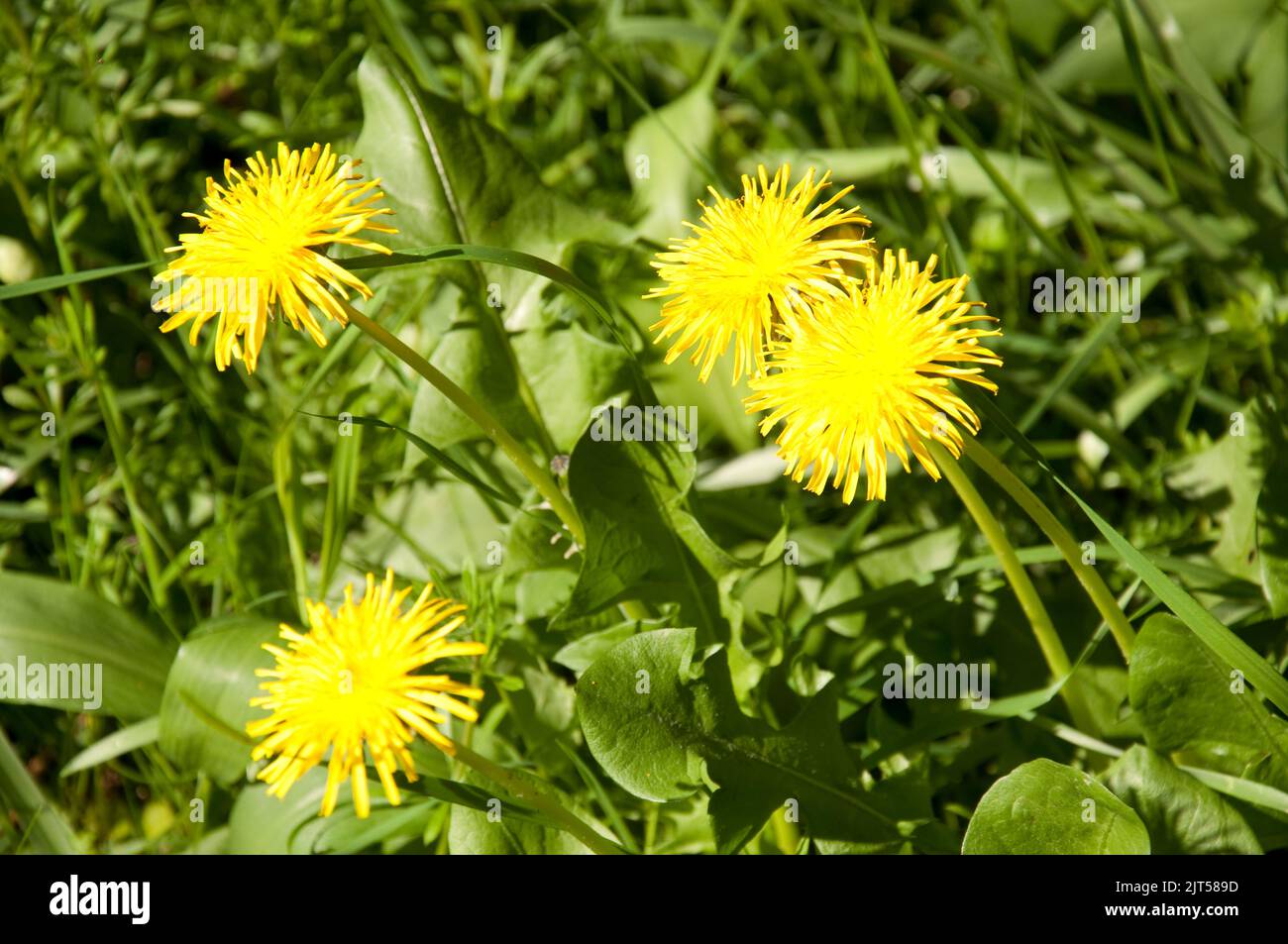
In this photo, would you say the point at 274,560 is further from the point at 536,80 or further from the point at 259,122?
the point at 536,80

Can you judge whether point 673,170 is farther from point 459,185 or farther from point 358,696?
point 358,696

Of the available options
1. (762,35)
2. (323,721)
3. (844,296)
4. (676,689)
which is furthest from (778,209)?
(762,35)

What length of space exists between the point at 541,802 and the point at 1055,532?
80cm

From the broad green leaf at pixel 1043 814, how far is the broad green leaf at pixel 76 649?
147 centimetres

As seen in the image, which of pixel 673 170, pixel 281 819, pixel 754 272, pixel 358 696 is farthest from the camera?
pixel 673 170

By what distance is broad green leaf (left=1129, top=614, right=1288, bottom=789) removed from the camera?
5.30ft

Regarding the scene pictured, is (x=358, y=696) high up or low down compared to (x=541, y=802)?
up

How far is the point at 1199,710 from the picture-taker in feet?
5.48

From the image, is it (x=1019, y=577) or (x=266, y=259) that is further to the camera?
(x=1019, y=577)

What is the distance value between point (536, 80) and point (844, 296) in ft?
6.50

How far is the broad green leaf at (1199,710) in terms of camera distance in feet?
5.30

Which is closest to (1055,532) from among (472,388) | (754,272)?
(754,272)

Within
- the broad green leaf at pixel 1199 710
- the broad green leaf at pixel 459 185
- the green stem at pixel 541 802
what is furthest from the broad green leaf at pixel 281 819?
the broad green leaf at pixel 1199 710

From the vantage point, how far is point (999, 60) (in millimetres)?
2387
